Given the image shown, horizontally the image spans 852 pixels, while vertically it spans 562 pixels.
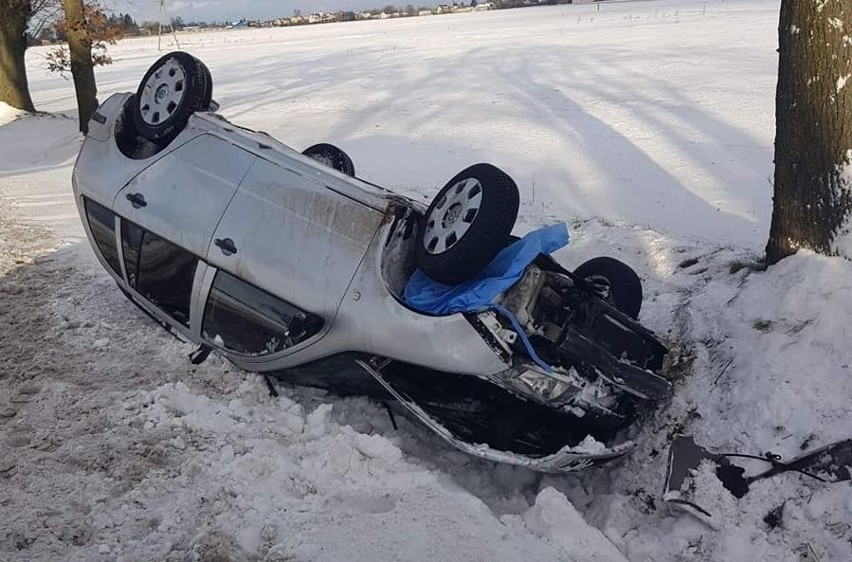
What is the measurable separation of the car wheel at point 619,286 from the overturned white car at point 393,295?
0.5 inches

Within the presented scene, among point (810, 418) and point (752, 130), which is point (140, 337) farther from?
point (752, 130)

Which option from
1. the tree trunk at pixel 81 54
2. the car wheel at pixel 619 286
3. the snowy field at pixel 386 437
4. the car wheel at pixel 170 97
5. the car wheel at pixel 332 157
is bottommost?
the snowy field at pixel 386 437

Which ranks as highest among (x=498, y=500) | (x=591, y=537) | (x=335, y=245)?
(x=335, y=245)

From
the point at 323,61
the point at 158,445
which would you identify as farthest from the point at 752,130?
the point at 323,61

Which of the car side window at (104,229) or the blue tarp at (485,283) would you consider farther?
the car side window at (104,229)

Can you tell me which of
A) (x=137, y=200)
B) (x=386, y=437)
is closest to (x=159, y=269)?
(x=137, y=200)

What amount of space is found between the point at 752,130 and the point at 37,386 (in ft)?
37.6

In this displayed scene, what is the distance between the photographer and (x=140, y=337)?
208 inches

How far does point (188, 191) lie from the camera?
4480 millimetres

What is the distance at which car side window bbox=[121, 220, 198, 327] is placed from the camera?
176 inches

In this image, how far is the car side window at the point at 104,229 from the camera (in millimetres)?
4836

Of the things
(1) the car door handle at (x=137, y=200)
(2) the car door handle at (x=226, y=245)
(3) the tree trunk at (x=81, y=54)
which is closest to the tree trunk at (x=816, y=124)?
(2) the car door handle at (x=226, y=245)

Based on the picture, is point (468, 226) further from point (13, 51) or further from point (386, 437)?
point (13, 51)

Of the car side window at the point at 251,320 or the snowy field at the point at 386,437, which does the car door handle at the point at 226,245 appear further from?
the snowy field at the point at 386,437
